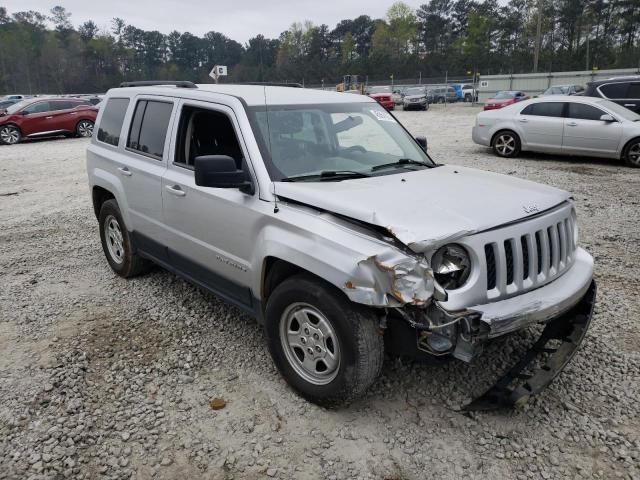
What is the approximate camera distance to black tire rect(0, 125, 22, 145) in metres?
18.4

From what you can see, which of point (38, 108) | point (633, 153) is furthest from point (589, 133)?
point (38, 108)

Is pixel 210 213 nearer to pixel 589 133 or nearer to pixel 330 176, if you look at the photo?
pixel 330 176

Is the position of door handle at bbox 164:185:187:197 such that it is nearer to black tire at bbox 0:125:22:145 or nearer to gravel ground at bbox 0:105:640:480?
gravel ground at bbox 0:105:640:480

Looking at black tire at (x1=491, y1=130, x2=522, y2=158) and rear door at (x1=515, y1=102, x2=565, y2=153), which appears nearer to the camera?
rear door at (x1=515, y1=102, x2=565, y2=153)

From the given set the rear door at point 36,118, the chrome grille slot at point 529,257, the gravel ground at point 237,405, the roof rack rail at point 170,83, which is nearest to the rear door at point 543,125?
the gravel ground at point 237,405

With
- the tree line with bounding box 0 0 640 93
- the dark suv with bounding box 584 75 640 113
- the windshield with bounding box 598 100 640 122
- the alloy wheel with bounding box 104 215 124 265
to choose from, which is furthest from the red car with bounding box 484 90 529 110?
the tree line with bounding box 0 0 640 93

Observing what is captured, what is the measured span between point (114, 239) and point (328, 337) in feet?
10.7

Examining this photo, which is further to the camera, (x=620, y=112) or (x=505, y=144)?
(x=505, y=144)

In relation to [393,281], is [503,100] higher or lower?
higher

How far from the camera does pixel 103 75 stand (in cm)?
10281

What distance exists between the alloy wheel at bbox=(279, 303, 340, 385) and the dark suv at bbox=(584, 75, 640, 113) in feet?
42.2

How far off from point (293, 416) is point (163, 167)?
7.53ft

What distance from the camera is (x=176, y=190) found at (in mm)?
3982

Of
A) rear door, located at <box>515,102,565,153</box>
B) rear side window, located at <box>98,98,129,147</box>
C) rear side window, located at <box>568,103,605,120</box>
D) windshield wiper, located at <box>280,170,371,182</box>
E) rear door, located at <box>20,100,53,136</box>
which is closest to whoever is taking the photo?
windshield wiper, located at <box>280,170,371,182</box>
